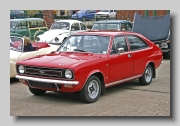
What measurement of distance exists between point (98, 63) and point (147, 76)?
2398mm

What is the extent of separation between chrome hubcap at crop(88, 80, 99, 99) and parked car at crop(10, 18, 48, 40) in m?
10.4

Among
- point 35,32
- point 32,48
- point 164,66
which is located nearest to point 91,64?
point 32,48

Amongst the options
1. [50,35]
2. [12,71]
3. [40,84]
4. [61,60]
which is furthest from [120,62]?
[50,35]

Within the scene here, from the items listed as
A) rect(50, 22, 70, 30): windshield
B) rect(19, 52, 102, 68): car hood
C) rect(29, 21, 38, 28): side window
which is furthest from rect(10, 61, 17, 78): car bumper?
rect(29, 21, 38, 28): side window

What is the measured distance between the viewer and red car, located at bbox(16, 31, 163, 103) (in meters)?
6.40

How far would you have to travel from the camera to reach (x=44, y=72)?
657 cm

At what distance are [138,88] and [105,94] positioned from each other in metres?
1.12

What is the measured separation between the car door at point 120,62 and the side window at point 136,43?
242mm

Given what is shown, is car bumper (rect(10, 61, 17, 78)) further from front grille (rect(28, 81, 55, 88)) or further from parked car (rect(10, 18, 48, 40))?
parked car (rect(10, 18, 48, 40))

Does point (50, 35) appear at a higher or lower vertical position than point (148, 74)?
higher

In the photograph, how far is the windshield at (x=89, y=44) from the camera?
A: 7.33m

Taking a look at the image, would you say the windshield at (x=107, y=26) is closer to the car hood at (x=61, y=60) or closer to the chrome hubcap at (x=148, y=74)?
the chrome hubcap at (x=148, y=74)

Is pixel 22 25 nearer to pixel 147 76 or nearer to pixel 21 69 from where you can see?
pixel 147 76

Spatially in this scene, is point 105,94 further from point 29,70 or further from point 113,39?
point 29,70
